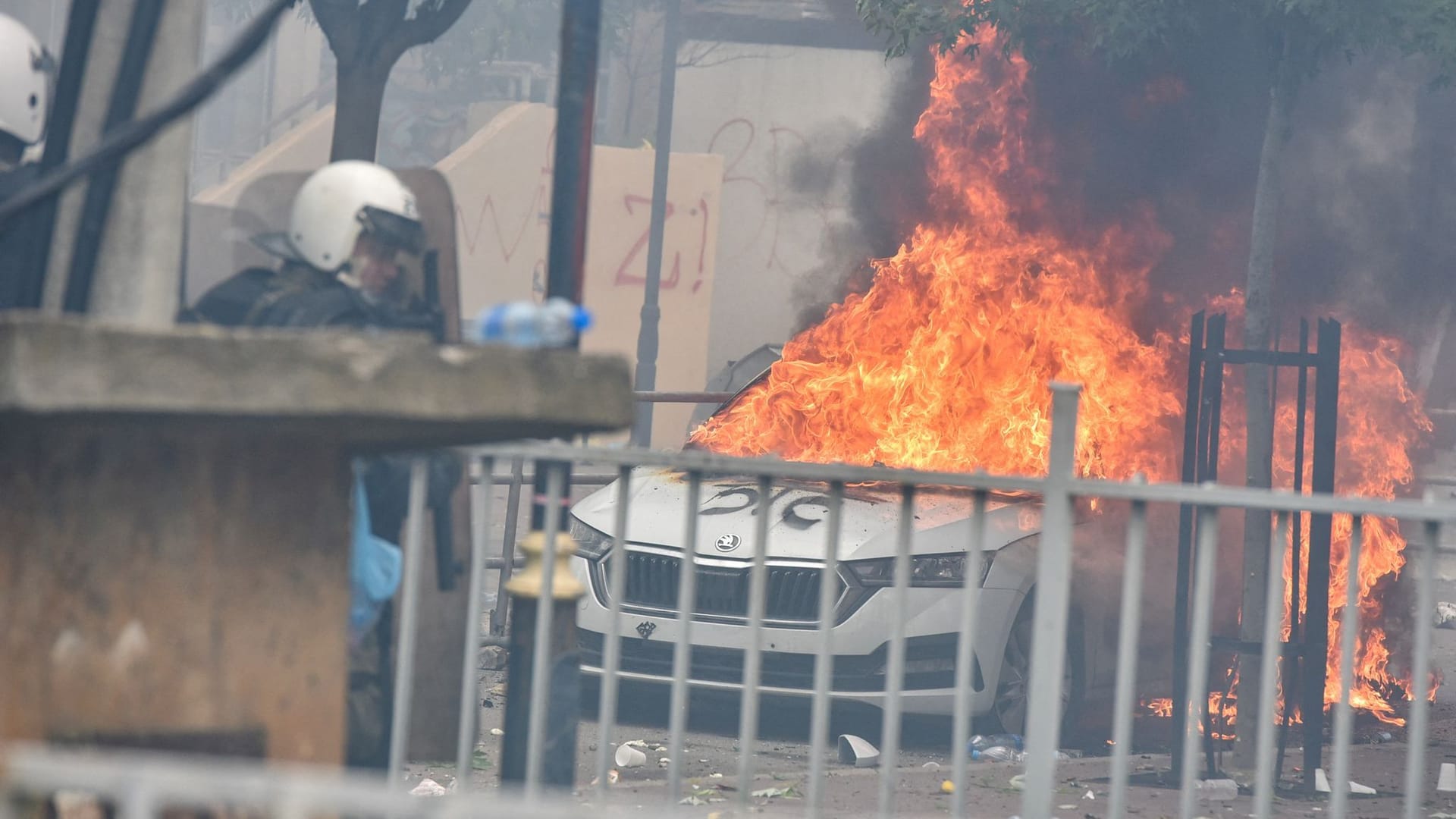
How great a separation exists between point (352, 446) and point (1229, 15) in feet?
29.1

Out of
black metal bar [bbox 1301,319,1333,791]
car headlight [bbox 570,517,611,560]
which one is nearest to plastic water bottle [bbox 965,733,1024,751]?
black metal bar [bbox 1301,319,1333,791]

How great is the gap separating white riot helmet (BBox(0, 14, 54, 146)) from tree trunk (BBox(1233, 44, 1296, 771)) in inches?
210

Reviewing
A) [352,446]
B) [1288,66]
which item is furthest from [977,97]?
[352,446]

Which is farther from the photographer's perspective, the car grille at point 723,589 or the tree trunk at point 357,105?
the tree trunk at point 357,105

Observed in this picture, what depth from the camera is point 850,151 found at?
17359 millimetres

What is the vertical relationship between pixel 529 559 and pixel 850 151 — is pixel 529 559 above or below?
below

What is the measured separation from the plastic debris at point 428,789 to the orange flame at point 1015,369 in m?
3.18

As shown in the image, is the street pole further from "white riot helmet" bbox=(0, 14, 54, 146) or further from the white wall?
the white wall

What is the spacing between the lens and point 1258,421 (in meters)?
8.65

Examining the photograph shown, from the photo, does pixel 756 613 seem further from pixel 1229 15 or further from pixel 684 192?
pixel 684 192

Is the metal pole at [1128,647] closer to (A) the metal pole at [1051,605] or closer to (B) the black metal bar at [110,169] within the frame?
(A) the metal pole at [1051,605]

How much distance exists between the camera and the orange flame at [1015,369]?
996cm

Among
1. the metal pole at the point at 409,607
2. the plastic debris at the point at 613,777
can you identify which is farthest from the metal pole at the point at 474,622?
the plastic debris at the point at 613,777

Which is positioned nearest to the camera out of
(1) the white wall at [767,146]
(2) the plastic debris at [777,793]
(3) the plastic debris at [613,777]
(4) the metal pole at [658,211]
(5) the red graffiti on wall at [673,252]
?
(2) the plastic debris at [777,793]
